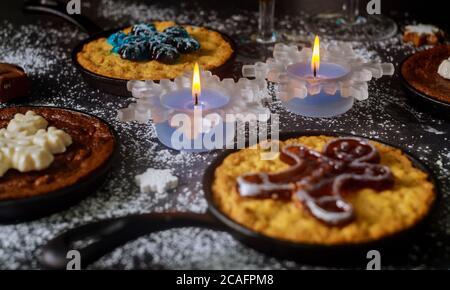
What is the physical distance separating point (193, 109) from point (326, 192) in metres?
0.40

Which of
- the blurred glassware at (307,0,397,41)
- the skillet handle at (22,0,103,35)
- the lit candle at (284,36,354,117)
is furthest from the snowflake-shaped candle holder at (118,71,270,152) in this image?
the blurred glassware at (307,0,397,41)

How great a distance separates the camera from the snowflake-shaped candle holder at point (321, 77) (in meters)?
1.49

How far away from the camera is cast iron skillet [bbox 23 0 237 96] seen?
64.9 inches

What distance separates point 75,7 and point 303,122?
3.71 ft

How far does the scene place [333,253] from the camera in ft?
3.29

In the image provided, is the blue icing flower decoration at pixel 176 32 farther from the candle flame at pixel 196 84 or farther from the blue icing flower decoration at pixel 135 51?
the candle flame at pixel 196 84

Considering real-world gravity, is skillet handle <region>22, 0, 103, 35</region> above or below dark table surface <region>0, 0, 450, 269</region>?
above

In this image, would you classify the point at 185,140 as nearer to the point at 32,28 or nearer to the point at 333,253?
the point at 333,253

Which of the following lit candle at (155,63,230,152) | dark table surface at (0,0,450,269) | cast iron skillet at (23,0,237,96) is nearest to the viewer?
dark table surface at (0,0,450,269)

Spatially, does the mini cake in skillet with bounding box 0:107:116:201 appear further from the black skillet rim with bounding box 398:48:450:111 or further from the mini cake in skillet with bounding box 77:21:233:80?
the black skillet rim with bounding box 398:48:450:111

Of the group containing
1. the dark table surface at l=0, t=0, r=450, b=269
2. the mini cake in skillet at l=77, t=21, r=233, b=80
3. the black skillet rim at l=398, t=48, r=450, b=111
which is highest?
the mini cake in skillet at l=77, t=21, r=233, b=80

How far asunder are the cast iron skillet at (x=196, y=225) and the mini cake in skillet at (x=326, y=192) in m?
0.02

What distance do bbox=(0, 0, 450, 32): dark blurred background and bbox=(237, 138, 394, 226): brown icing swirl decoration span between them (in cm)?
132

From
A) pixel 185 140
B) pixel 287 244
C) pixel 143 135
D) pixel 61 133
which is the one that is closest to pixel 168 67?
pixel 143 135
